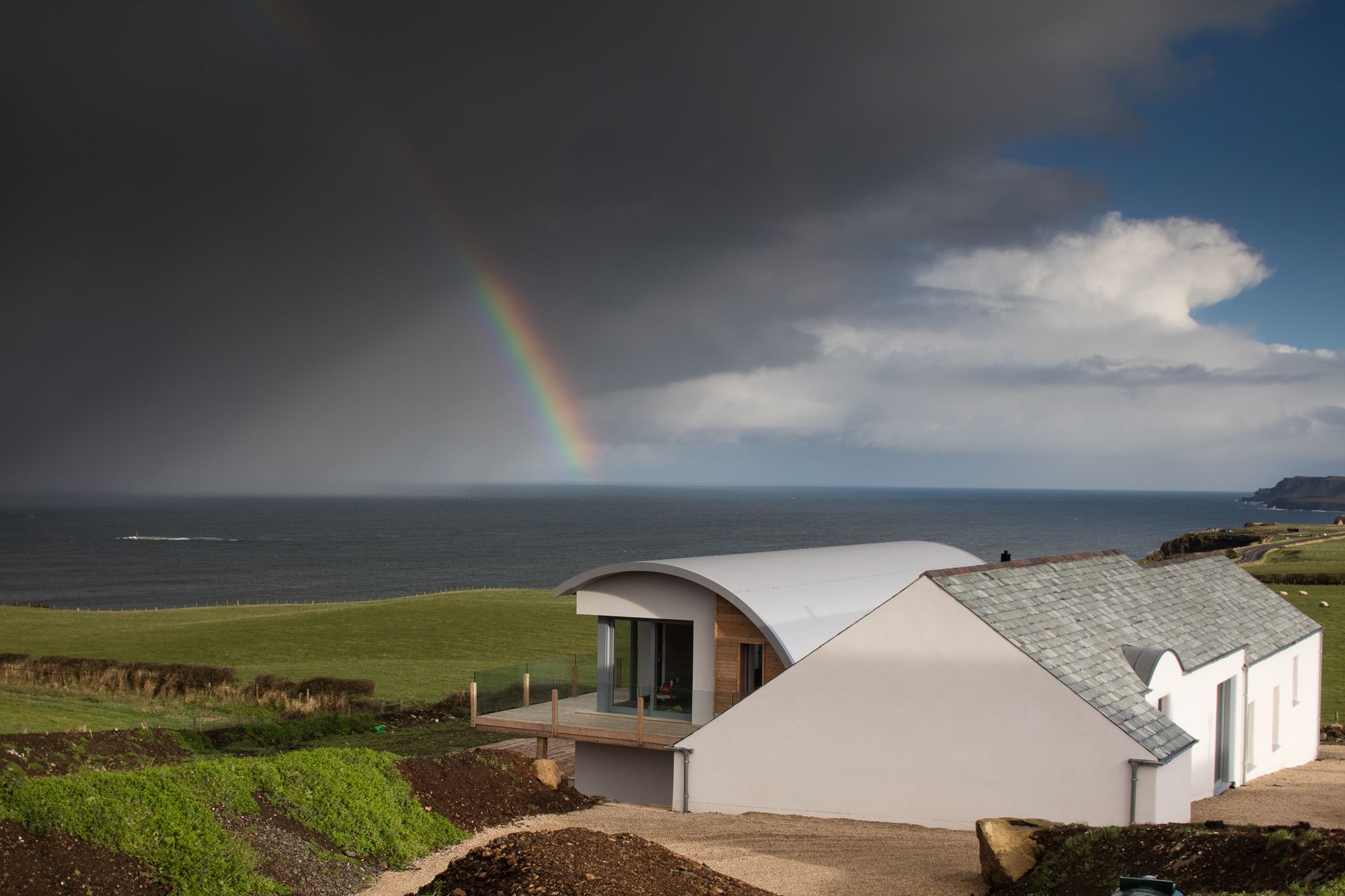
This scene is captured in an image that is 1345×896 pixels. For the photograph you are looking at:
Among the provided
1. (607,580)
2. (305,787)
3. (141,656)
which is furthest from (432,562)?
(305,787)

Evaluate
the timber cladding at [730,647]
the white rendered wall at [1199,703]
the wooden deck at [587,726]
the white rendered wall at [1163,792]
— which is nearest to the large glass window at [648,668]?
the wooden deck at [587,726]

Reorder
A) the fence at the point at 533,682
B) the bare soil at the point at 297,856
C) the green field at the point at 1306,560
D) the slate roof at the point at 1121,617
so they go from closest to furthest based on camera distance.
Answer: the bare soil at the point at 297,856, the slate roof at the point at 1121,617, the fence at the point at 533,682, the green field at the point at 1306,560

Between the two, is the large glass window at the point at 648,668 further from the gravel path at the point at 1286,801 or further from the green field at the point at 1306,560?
the green field at the point at 1306,560

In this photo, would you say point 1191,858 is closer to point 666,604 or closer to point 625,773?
point 666,604

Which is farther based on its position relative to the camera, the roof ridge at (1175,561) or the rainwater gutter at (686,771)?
the roof ridge at (1175,561)

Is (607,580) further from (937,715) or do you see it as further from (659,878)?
(659,878)

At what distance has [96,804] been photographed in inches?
432

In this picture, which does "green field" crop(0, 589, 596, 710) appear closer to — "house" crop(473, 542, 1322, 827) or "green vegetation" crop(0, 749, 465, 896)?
"house" crop(473, 542, 1322, 827)

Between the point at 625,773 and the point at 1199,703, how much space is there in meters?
11.0

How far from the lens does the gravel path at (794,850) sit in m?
12.3

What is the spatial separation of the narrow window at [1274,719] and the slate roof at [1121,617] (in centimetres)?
116

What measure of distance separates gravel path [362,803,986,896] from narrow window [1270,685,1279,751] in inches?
466

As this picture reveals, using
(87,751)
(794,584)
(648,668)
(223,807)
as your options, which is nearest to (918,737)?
(794,584)

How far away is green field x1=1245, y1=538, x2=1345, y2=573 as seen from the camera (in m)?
57.9
